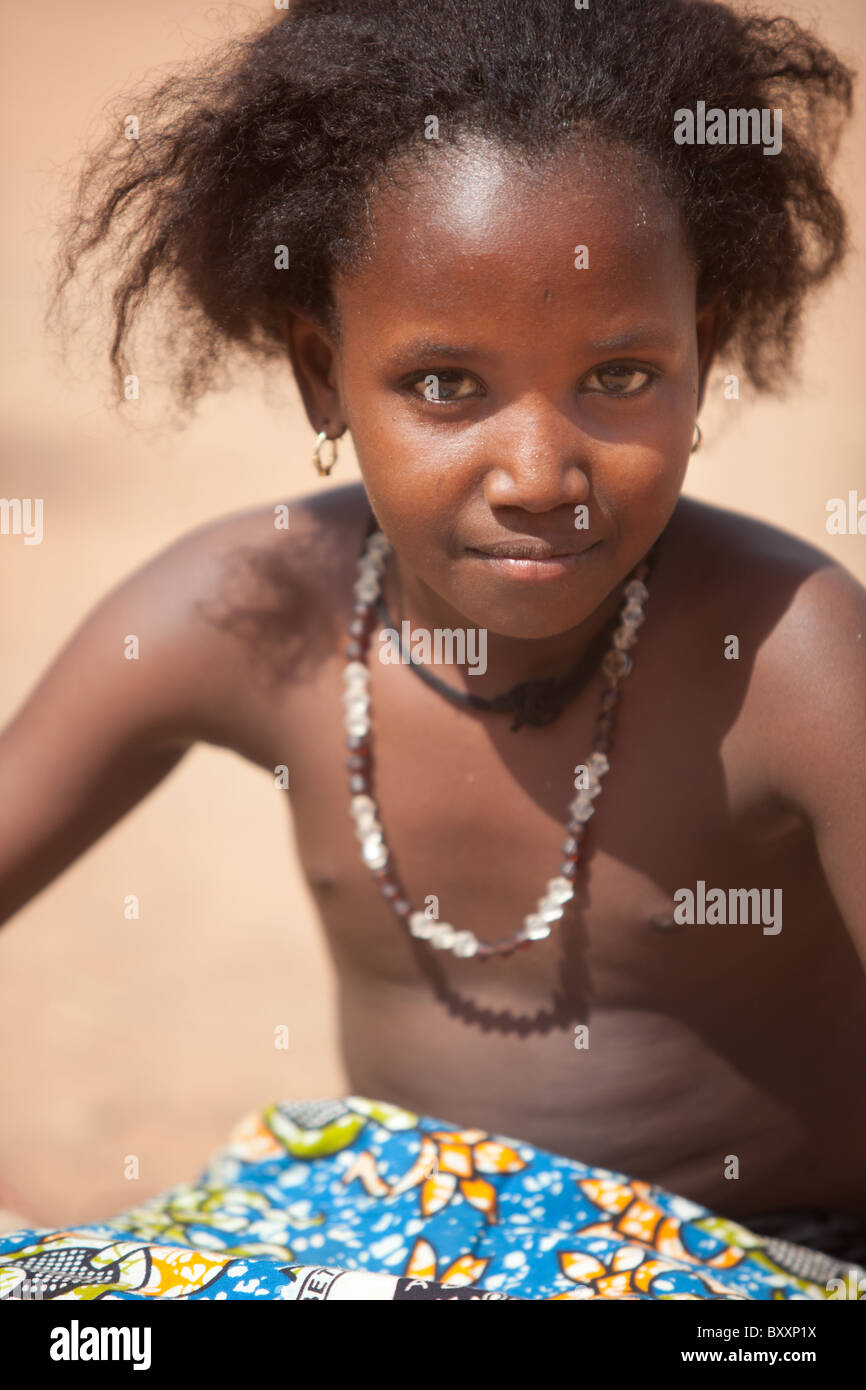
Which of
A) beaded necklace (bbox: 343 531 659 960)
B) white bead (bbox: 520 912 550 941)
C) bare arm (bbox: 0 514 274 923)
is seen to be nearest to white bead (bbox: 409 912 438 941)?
beaded necklace (bbox: 343 531 659 960)

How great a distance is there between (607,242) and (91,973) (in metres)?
2.72

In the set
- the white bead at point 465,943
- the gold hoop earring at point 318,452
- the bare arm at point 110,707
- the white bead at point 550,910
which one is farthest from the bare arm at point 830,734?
the bare arm at point 110,707

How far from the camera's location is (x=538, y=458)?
4.60ft

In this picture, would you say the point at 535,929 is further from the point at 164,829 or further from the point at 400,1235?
the point at 164,829

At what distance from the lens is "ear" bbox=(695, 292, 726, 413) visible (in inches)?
64.1

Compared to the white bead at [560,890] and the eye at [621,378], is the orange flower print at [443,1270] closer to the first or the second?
the white bead at [560,890]

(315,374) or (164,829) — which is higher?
(315,374)

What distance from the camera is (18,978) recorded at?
363 cm

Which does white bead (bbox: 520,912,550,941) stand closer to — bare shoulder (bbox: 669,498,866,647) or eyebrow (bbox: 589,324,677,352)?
bare shoulder (bbox: 669,498,866,647)

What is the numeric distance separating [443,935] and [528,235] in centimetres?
85

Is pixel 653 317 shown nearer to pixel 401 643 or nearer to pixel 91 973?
pixel 401 643

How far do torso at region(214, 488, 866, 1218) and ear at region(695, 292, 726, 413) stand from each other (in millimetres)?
178

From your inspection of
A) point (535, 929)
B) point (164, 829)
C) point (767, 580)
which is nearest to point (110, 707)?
point (535, 929)

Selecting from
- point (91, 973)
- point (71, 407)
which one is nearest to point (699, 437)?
point (91, 973)
